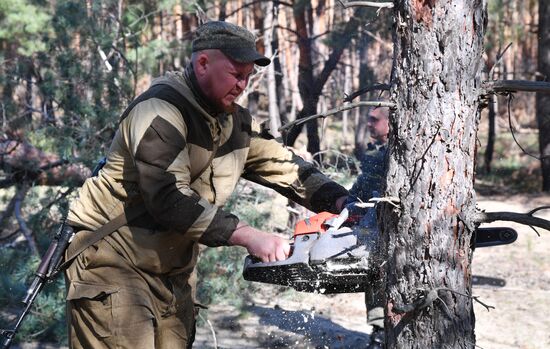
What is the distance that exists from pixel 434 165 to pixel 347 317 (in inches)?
192

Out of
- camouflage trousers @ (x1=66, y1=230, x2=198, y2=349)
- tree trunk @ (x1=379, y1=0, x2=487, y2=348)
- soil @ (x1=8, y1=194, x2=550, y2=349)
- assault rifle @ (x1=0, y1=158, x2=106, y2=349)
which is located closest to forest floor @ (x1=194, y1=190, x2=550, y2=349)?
soil @ (x1=8, y1=194, x2=550, y2=349)

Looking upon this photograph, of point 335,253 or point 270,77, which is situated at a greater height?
point 270,77

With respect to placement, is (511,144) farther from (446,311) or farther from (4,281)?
(446,311)

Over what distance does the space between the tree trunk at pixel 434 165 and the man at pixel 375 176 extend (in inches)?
62.6

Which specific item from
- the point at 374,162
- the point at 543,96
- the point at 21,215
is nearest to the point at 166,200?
the point at 374,162

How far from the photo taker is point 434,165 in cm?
272

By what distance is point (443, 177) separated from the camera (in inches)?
107

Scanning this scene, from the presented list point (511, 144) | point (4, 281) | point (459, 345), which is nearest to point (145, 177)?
A: point (459, 345)

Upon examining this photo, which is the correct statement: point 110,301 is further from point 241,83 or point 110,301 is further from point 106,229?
point 241,83

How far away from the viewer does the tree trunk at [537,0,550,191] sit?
13.0 m

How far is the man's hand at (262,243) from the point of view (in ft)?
10.00

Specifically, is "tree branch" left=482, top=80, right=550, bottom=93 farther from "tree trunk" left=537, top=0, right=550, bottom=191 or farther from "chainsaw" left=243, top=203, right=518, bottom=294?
"tree trunk" left=537, top=0, right=550, bottom=191

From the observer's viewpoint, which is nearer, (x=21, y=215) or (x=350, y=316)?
(x=21, y=215)

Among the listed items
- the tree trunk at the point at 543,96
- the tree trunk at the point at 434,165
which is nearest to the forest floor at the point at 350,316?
the tree trunk at the point at 434,165
